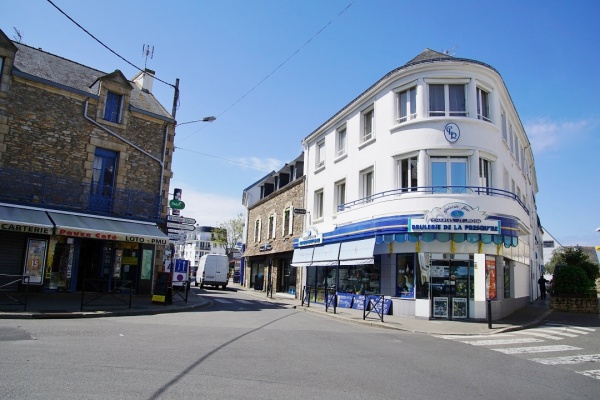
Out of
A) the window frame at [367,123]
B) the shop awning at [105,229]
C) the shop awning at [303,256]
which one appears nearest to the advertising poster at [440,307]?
the window frame at [367,123]

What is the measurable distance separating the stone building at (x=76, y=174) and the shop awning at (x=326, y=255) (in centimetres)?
758

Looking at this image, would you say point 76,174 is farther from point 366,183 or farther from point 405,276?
point 405,276

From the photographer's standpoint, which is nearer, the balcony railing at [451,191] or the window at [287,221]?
the balcony railing at [451,191]

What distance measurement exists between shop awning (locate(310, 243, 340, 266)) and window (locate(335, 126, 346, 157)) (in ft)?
16.2

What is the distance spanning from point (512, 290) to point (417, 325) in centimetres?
862

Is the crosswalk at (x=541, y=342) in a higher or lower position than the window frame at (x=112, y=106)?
lower

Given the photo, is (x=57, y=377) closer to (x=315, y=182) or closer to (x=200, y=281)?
(x=315, y=182)

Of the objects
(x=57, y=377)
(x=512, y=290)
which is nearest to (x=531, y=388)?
(x=57, y=377)

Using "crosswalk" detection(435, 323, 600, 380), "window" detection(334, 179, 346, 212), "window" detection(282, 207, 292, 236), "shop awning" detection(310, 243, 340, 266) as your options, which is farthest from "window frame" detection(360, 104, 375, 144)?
"crosswalk" detection(435, 323, 600, 380)

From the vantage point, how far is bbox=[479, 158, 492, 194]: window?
16.1 m

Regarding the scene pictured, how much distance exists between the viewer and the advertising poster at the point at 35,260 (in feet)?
51.0

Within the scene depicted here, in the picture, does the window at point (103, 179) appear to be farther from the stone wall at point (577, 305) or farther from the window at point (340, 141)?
the stone wall at point (577, 305)

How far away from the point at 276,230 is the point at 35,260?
16.1m

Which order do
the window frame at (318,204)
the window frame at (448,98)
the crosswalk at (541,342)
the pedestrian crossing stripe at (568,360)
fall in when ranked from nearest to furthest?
the pedestrian crossing stripe at (568,360) < the crosswalk at (541,342) < the window frame at (448,98) < the window frame at (318,204)
